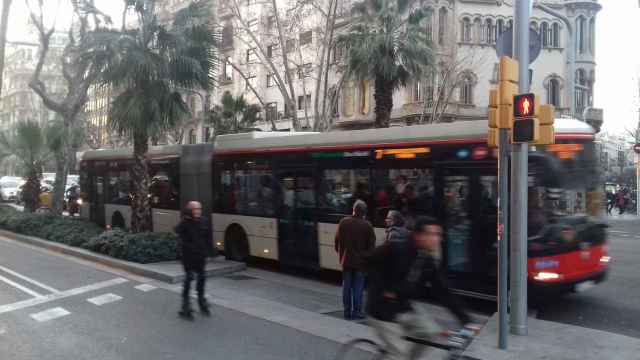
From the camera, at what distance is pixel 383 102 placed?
19.7 metres

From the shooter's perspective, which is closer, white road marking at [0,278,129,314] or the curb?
white road marking at [0,278,129,314]

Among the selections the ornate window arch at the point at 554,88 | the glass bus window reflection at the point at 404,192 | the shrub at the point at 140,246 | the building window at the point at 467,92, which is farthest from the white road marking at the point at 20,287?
the ornate window arch at the point at 554,88

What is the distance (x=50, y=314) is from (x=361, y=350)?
5551 millimetres

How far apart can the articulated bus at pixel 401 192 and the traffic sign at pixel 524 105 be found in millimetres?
1910

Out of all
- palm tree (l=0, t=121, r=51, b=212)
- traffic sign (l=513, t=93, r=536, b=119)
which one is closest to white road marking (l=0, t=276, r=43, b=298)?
traffic sign (l=513, t=93, r=536, b=119)

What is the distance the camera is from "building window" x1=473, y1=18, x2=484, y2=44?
36.3 metres

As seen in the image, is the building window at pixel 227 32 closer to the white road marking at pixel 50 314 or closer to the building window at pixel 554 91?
the white road marking at pixel 50 314

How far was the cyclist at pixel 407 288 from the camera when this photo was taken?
15.7ft

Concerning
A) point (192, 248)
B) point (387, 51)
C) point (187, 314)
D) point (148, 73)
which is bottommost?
point (187, 314)

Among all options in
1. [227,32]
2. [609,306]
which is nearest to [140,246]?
[609,306]

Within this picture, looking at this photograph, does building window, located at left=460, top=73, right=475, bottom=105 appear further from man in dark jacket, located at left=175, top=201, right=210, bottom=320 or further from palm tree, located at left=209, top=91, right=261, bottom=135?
man in dark jacket, located at left=175, top=201, right=210, bottom=320

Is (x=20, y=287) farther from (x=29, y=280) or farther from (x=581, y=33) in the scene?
(x=581, y=33)

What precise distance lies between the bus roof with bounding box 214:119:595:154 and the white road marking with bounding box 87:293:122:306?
15.0 feet

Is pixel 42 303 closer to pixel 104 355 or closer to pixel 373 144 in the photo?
pixel 104 355
